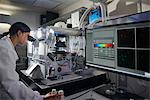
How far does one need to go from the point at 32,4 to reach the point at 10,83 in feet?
8.28

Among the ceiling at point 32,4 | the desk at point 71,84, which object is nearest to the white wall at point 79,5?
the ceiling at point 32,4

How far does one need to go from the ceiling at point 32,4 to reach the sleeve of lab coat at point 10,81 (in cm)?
210

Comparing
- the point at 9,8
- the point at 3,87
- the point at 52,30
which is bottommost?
the point at 3,87

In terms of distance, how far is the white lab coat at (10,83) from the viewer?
1.01 meters

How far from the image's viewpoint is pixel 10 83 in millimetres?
1009

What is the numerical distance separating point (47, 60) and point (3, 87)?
0.70m

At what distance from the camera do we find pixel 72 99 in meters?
1.16

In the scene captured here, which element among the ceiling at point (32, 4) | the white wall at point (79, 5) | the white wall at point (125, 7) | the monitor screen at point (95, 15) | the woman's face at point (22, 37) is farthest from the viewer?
the ceiling at point (32, 4)

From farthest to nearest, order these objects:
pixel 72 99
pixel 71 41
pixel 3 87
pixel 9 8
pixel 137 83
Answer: pixel 9 8, pixel 71 41, pixel 137 83, pixel 72 99, pixel 3 87

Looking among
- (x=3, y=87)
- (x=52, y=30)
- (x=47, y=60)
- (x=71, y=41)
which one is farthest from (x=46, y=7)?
(x=3, y=87)

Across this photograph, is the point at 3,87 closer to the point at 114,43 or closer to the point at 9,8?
the point at 114,43

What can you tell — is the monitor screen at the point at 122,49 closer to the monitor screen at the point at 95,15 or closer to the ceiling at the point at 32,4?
the monitor screen at the point at 95,15

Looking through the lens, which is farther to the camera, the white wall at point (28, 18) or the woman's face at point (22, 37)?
the white wall at point (28, 18)

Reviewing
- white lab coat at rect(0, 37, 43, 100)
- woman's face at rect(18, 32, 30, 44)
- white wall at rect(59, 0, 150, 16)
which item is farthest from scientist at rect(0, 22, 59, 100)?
white wall at rect(59, 0, 150, 16)
